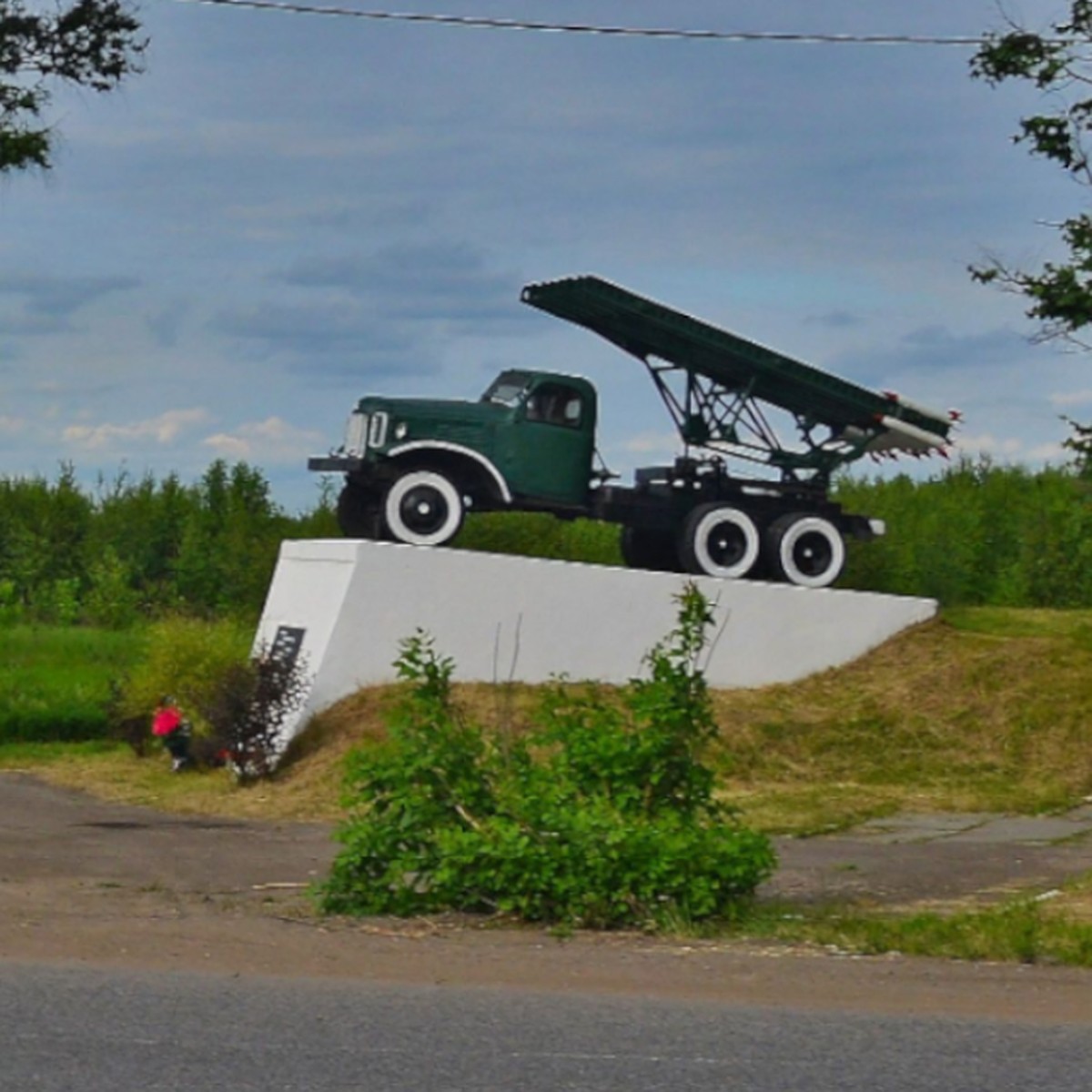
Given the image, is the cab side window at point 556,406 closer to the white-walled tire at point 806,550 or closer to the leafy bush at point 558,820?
the white-walled tire at point 806,550

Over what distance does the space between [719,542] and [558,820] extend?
41.3 ft

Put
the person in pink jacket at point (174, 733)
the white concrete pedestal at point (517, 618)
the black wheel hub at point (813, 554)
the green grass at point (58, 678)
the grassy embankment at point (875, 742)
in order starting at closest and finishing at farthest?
the grassy embankment at point (875, 742), the person in pink jacket at point (174, 733), the white concrete pedestal at point (517, 618), the black wheel hub at point (813, 554), the green grass at point (58, 678)

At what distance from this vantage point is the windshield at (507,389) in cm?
2300

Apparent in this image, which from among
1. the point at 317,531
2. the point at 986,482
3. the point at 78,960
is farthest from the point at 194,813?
the point at 986,482

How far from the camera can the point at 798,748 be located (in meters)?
20.9

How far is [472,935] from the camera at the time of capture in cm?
1070

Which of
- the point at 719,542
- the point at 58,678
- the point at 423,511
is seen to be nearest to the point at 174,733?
the point at 423,511

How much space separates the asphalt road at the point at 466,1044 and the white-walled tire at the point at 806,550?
1518 centimetres

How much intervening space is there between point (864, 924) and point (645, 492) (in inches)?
517

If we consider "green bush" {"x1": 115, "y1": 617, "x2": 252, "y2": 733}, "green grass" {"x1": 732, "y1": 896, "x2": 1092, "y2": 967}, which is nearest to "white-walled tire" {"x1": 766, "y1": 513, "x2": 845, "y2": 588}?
"green bush" {"x1": 115, "y1": 617, "x2": 252, "y2": 733}

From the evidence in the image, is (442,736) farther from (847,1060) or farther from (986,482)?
(986,482)

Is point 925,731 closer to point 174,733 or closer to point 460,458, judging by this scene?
point 460,458

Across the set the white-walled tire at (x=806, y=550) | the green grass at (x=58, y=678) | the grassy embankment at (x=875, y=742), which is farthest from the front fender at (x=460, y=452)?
the green grass at (x=58, y=678)

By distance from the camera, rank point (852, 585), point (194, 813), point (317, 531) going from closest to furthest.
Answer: point (194, 813), point (852, 585), point (317, 531)
